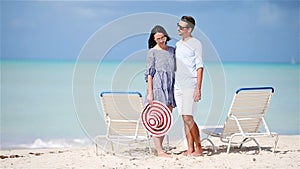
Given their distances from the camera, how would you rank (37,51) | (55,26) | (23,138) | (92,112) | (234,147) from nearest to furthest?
(234,147) → (92,112) → (23,138) → (55,26) → (37,51)

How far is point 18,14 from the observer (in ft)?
108

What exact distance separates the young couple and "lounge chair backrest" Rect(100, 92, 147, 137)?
0.69ft

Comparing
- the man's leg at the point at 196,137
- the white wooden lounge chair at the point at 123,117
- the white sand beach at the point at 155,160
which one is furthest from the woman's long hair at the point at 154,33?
the white sand beach at the point at 155,160

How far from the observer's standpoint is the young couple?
6535mm

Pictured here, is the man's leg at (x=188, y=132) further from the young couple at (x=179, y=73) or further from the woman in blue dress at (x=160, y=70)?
the woman in blue dress at (x=160, y=70)

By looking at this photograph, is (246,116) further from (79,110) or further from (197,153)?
(79,110)

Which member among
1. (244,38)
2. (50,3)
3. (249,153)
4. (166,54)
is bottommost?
(249,153)

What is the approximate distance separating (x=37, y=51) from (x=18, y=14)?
841cm

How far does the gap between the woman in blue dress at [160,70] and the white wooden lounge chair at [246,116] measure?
2.08 ft

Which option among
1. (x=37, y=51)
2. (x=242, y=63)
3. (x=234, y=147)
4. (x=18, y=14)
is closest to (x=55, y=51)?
(x=37, y=51)

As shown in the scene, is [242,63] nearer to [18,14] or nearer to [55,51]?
[55,51]

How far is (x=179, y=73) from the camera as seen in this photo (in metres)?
6.60

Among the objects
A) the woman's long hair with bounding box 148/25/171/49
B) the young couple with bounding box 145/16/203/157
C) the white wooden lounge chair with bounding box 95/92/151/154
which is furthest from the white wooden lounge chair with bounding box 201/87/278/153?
the woman's long hair with bounding box 148/25/171/49

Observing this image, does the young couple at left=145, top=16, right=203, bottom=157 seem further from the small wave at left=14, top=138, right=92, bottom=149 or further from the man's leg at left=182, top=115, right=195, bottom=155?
the small wave at left=14, top=138, right=92, bottom=149
